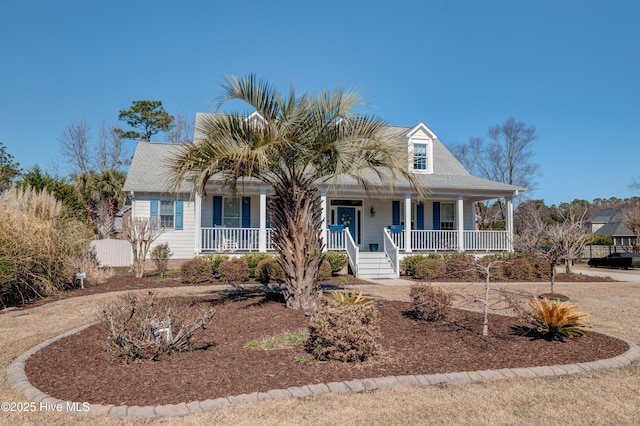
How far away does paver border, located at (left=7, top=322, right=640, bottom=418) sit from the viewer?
3.88m

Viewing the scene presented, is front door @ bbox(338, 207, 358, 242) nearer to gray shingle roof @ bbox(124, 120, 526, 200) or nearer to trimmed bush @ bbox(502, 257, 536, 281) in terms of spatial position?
gray shingle roof @ bbox(124, 120, 526, 200)

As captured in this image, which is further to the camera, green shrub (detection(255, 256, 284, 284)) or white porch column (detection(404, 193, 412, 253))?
white porch column (detection(404, 193, 412, 253))

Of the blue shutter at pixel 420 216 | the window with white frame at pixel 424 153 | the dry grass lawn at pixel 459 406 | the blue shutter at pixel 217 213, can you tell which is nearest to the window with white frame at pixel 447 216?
the blue shutter at pixel 420 216

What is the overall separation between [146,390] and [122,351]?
1.09m

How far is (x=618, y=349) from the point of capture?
5.94 m

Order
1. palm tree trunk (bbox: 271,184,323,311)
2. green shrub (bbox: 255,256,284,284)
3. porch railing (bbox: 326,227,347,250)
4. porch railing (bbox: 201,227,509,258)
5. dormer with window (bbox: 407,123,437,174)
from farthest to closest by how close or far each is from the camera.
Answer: dormer with window (bbox: 407,123,437,174) → porch railing (bbox: 326,227,347,250) → porch railing (bbox: 201,227,509,258) → green shrub (bbox: 255,256,284,284) → palm tree trunk (bbox: 271,184,323,311)

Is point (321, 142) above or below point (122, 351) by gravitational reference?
above

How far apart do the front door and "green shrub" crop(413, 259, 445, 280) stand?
4495 mm

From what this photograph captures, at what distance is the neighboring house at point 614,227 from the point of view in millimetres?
40812

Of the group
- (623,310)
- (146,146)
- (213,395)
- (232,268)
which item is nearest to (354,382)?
(213,395)

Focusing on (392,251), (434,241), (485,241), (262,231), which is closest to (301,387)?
(262,231)

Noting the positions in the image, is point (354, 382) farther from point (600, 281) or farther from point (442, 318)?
point (600, 281)

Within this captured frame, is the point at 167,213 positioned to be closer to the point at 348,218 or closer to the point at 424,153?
the point at 348,218

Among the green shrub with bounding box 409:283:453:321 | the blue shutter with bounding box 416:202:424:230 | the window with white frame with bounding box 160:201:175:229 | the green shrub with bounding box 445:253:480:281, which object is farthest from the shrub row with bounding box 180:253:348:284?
the blue shutter with bounding box 416:202:424:230
